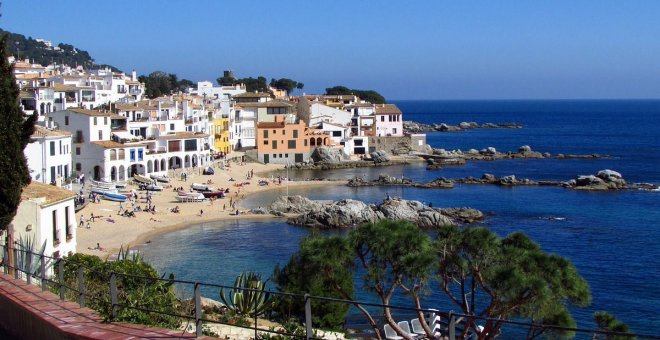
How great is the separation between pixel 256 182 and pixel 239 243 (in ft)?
78.9

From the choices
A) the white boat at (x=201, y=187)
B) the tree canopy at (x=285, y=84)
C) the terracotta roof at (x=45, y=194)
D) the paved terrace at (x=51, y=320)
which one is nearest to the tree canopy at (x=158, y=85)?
the tree canopy at (x=285, y=84)

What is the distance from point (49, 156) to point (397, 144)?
52.6m

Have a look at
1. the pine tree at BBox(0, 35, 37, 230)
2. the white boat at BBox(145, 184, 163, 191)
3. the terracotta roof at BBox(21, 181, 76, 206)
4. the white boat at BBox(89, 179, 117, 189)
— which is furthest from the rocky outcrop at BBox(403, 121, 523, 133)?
the pine tree at BBox(0, 35, 37, 230)

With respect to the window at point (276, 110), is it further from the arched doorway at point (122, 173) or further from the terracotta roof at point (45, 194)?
the terracotta roof at point (45, 194)

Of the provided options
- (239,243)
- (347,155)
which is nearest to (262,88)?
(347,155)

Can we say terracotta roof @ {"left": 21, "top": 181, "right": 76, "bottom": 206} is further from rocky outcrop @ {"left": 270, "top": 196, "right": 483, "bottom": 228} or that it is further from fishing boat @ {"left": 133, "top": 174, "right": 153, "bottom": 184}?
fishing boat @ {"left": 133, "top": 174, "right": 153, "bottom": 184}

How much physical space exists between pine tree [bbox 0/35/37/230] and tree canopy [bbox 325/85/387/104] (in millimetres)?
126484

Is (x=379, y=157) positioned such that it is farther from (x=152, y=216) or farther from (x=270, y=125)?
(x=152, y=216)

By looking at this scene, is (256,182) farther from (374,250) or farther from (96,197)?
(374,250)

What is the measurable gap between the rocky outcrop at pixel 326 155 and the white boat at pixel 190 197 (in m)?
28.6

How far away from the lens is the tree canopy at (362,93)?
14050cm

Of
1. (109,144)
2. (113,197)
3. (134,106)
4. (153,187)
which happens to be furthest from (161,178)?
(134,106)

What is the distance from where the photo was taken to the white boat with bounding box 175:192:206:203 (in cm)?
5088

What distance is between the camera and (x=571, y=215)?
164ft
